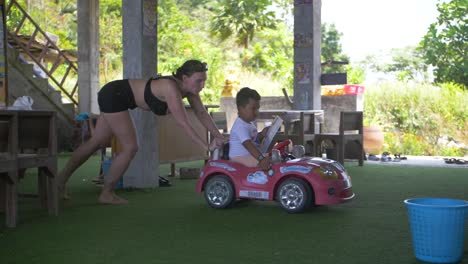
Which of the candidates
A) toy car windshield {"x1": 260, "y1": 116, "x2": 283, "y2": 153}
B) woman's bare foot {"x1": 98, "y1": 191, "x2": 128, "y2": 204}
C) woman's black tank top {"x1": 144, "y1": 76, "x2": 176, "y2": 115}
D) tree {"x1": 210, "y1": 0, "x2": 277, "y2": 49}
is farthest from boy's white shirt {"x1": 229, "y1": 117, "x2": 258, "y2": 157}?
tree {"x1": 210, "y1": 0, "x2": 277, "y2": 49}

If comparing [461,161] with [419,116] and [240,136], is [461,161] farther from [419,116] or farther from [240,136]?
[240,136]

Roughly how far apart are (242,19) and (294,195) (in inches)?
1077

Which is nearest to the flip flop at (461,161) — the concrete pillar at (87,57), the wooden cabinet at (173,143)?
the wooden cabinet at (173,143)

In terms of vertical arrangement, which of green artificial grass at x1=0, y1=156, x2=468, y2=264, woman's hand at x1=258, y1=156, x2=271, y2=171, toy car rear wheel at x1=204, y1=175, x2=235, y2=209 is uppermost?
woman's hand at x1=258, y1=156, x2=271, y2=171

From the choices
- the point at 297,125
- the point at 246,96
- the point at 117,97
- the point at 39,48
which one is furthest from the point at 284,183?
the point at 39,48

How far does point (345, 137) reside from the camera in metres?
9.45

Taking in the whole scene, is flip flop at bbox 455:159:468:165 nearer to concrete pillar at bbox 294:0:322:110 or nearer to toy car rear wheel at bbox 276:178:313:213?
concrete pillar at bbox 294:0:322:110

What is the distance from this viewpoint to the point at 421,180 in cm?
754

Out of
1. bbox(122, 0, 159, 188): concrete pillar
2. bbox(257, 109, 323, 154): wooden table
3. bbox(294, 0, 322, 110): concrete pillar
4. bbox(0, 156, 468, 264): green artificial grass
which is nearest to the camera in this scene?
bbox(0, 156, 468, 264): green artificial grass

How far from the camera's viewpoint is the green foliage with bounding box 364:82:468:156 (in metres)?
13.1

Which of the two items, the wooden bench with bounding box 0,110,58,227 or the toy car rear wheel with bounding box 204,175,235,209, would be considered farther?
the toy car rear wheel with bounding box 204,175,235,209

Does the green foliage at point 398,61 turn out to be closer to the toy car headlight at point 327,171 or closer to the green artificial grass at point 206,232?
the green artificial grass at point 206,232

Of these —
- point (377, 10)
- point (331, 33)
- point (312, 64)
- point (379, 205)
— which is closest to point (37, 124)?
point (379, 205)

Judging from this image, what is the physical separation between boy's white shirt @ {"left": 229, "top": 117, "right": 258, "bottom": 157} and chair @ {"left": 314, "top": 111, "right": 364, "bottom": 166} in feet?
13.5
